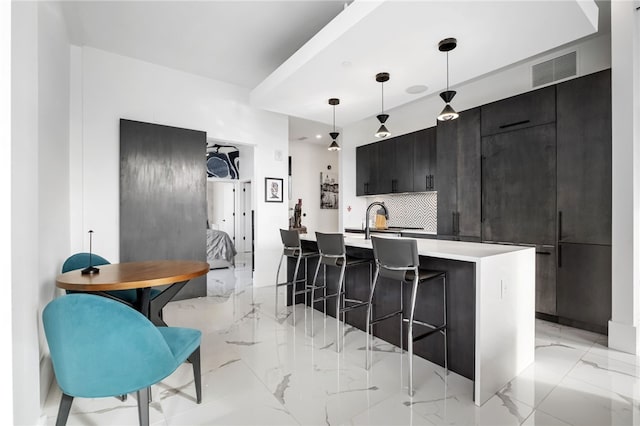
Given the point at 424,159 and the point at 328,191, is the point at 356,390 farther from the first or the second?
the point at 328,191

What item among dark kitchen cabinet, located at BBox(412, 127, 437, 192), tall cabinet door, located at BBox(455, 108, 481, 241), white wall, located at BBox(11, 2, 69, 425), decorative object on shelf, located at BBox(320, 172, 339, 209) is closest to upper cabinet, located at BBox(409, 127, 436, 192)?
dark kitchen cabinet, located at BBox(412, 127, 437, 192)

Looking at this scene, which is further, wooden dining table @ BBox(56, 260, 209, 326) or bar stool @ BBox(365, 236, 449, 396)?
bar stool @ BBox(365, 236, 449, 396)

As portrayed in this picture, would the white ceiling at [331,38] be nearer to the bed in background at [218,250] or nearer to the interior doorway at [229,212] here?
the bed in background at [218,250]

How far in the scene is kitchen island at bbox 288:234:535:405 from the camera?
1947 mm

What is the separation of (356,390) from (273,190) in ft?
12.0

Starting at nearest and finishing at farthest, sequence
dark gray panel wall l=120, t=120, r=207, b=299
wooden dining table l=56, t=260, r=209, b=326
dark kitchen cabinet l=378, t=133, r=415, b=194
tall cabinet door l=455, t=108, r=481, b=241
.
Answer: wooden dining table l=56, t=260, r=209, b=326 < dark gray panel wall l=120, t=120, r=207, b=299 < tall cabinet door l=455, t=108, r=481, b=241 < dark kitchen cabinet l=378, t=133, r=415, b=194

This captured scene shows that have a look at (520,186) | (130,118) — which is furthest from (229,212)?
(520,186)

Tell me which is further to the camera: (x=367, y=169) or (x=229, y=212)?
(x=229, y=212)

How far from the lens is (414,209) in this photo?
222 inches

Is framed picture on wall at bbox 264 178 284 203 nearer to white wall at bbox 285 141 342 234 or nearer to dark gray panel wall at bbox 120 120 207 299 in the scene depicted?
dark gray panel wall at bbox 120 120 207 299

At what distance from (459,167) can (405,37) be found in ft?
7.16

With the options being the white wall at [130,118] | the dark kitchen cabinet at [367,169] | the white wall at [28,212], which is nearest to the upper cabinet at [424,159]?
the dark kitchen cabinet at [367,169]

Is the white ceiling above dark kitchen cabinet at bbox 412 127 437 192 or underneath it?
above

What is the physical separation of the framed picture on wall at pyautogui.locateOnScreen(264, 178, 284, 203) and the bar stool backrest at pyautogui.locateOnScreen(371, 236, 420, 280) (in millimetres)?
3081
